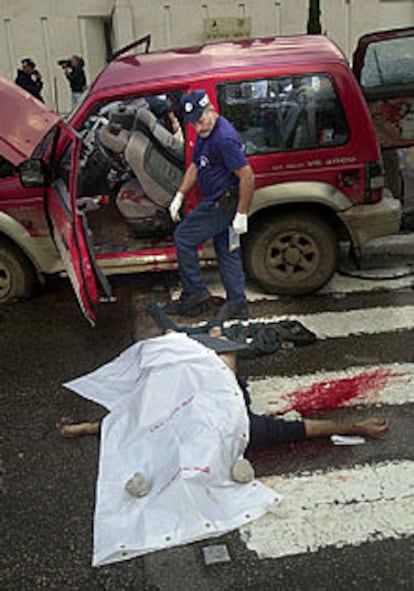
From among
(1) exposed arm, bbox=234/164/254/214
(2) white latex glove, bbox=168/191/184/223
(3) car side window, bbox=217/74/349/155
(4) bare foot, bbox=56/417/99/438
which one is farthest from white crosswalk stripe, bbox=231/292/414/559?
(3) car side window, bbox=217/74/349/155

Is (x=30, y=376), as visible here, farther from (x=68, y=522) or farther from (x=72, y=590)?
(x=72, y=590)

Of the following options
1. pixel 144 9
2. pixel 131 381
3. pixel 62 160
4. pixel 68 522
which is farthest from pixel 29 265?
pixel 144 9

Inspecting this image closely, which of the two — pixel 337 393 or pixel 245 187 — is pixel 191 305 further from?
pixel 337 393

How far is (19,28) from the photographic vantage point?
19328 millimetres

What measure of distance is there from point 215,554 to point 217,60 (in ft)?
13.7

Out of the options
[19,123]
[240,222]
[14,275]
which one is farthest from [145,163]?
[14,275]

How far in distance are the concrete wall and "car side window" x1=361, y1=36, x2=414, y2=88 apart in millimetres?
12473

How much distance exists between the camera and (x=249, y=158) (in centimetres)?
555

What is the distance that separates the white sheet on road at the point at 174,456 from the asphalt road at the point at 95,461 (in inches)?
3.7

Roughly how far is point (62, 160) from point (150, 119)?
1174mm

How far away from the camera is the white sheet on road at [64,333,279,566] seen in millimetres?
2990

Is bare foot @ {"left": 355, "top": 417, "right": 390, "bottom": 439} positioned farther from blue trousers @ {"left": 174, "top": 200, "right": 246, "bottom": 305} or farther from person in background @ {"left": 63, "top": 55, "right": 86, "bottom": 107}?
person in background @ {"left": 63, "top": 55, "right": 86, "bottom": 107}

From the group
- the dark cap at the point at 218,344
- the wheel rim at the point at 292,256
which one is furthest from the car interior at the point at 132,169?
the dark cap at the point at 218,344

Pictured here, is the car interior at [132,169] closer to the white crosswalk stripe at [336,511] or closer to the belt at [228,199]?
the belt at [228,199]
